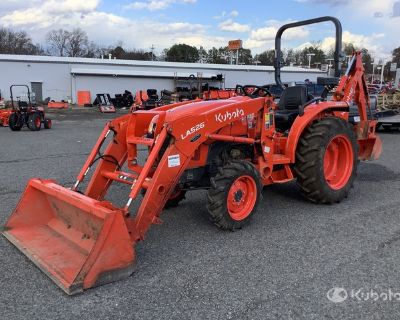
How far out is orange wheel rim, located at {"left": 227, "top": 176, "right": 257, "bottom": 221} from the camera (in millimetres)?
4680

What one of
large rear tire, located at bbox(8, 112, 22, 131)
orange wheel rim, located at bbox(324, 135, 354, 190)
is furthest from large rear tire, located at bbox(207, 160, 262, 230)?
large rear tire, located at bbox(8, 112, 22, 131)

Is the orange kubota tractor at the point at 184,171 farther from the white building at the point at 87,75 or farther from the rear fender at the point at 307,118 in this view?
the white building at the point at 87,75

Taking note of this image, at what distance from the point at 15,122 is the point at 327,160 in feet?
43.9

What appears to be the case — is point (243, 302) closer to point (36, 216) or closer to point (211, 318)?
point (211, 318)

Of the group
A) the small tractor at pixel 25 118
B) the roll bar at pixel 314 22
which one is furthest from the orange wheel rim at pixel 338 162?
the small tractor at pixel 25 118

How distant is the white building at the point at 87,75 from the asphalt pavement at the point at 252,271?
2997cm

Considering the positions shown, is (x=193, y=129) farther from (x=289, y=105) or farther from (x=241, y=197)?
(x=289, y=105)

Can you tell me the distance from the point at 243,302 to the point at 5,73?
110ft

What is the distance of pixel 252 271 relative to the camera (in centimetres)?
386

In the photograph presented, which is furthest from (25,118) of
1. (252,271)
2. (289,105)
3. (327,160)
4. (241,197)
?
(252,271)

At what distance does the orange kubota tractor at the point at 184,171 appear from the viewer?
3.73m

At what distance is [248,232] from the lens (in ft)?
15.8

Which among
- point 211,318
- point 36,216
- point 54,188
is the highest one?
point 54,188

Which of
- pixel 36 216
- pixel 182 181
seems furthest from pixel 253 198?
pixel 36 216
